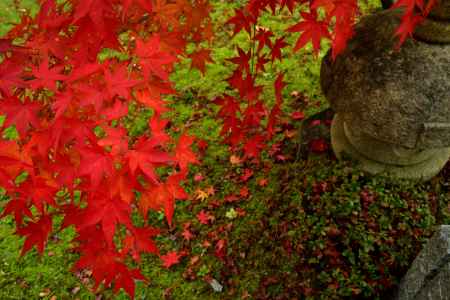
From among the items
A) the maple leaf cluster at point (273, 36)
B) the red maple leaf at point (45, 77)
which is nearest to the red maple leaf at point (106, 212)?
the red maple leaf at point (45, 77)

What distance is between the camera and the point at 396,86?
2.69 metres

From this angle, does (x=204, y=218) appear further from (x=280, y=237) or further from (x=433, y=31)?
(x=433, y=31)

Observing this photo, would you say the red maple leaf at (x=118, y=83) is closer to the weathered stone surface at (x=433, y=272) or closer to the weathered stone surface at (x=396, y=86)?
the weathered stone surface at (x=396, y=86)

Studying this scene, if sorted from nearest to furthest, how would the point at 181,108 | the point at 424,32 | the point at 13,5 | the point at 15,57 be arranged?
the point at 15,57
the point at 424,32
the point at 181,108
the point at 13,5

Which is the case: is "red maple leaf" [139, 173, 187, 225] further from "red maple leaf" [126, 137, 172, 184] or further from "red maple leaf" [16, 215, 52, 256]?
"red maple leaf" [16, 215, 52, 256]

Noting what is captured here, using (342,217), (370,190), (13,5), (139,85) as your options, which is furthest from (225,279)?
(13,5)

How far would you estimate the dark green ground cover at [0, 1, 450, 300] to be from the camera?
3.21 m

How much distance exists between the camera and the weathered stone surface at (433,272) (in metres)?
2.11

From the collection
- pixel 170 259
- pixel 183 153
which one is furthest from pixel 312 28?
pixel 170 259

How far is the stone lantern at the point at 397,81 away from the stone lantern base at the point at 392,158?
0.66m

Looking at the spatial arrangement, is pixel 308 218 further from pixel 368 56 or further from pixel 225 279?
pixel 368 56

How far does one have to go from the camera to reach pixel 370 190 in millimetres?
3525

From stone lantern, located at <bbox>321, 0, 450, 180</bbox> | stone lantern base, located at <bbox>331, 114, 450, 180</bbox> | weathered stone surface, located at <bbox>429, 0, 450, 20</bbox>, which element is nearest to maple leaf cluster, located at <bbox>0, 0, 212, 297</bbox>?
stone lantern, located at <bbox>321, 0, 450, 180</bbox>

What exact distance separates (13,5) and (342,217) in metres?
7.14
